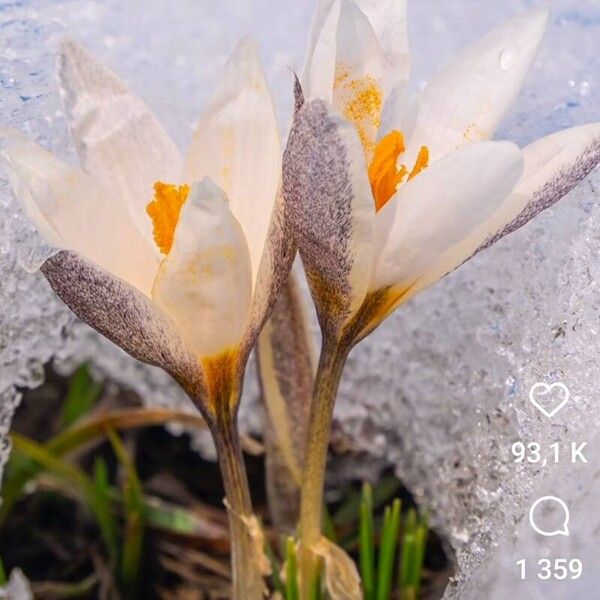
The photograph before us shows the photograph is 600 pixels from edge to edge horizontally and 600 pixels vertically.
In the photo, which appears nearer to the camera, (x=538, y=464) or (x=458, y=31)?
(x=538, y=464)

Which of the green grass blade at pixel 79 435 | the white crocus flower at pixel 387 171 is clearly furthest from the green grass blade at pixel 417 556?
the green grass blade at pixel 79 435

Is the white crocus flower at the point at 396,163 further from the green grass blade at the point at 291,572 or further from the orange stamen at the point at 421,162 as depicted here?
the green grass blade at the point at 291,572

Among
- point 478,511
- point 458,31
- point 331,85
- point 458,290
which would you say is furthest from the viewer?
point 458,31

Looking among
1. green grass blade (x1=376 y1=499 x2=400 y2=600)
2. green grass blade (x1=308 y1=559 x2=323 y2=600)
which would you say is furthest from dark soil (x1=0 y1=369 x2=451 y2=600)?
green grass blade (x1=308 y1=559 x2=323 y2=600)


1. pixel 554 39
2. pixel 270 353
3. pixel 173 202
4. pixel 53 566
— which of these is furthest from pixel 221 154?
pixel 53 566

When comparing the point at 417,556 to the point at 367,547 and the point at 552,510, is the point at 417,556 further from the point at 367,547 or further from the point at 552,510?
the point at 552,510

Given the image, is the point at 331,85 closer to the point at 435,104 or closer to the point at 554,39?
the point at 435,104
